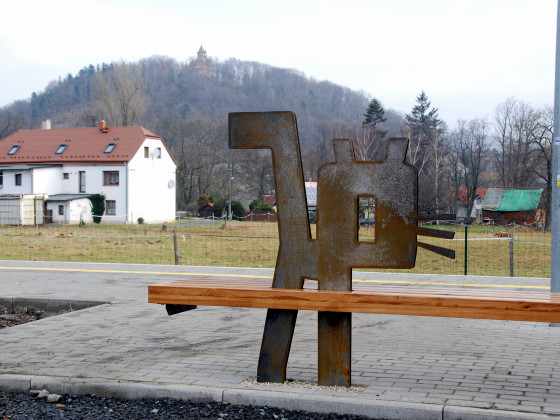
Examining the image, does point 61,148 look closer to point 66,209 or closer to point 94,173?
point 94,173

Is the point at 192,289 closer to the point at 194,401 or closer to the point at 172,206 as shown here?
the point at 194,401

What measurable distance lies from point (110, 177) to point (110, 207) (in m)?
2.37

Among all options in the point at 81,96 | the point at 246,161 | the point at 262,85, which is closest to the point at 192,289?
the point at 246,161

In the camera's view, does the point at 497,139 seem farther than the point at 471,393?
Yes

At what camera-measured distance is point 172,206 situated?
59969mm

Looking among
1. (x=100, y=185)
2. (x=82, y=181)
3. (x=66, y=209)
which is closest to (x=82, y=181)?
(x=82, y=181)

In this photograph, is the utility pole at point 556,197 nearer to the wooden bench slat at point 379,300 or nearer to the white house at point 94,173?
the wooden bench slat at point 379,300

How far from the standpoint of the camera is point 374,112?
7931 centimetres

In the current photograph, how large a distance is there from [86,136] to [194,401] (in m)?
56.3

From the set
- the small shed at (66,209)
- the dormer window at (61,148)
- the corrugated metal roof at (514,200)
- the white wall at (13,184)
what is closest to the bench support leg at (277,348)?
the small shed at (66,209)

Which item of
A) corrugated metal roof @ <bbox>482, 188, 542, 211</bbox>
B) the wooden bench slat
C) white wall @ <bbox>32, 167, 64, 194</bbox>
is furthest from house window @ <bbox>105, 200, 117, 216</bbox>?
the wooden bench slat

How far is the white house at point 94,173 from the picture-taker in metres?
53.9

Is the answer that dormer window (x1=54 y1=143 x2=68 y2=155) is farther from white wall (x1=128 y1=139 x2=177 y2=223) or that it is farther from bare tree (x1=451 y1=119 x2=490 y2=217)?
bare tree (x1=451 y1=119 x2=490 y2=217)

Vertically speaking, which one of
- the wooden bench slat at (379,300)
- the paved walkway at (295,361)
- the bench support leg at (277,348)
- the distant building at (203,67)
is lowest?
the paved walkway at (295,361)
